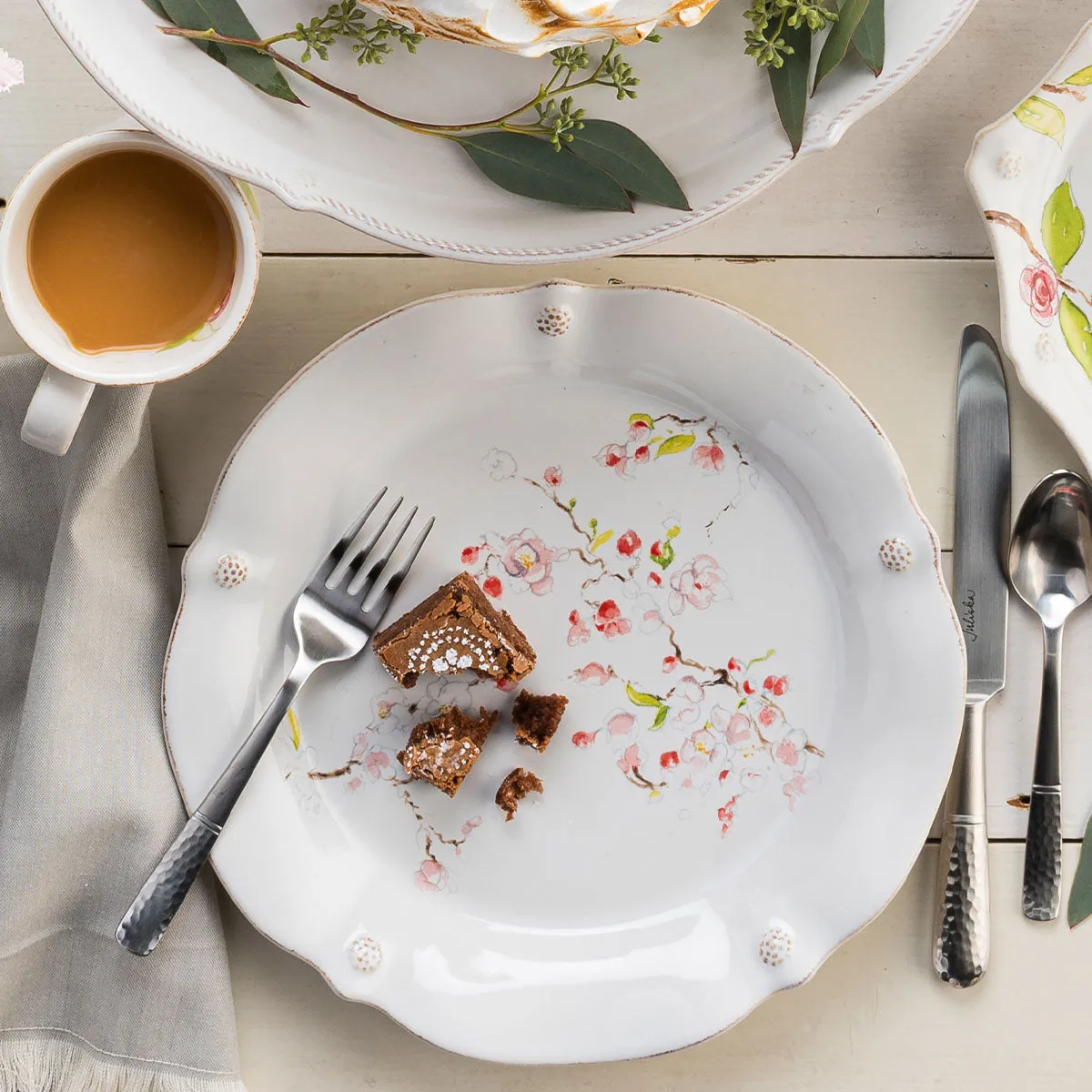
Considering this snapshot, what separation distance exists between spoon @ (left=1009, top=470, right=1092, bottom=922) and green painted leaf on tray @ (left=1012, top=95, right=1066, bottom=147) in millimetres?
298

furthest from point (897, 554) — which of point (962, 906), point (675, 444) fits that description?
point (962, 906)

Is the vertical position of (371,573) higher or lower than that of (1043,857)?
higher

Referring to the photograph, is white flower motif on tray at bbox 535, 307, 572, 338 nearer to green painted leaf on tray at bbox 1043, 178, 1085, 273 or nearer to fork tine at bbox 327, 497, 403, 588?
fork tine at bbox 327, 497, 403, 588

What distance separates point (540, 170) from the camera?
0.78 m

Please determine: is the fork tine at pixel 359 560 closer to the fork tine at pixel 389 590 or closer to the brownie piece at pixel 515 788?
the fork tine at pixel 389 590

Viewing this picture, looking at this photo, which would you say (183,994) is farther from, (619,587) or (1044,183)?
(1044,183)

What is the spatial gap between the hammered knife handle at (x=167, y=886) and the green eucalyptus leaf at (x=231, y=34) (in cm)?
58

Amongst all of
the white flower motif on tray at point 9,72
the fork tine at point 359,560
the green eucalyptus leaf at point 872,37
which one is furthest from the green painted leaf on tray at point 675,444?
the white flower motif on tray at point 9,72

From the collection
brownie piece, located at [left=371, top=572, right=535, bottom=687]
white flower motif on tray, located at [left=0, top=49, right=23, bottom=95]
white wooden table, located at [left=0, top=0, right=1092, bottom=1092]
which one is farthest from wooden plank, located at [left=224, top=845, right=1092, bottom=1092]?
white flower motif on tray, located at [left=0, top=49, right=23, bottom=95]

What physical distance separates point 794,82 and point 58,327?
574 mm

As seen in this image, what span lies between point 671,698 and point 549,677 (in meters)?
0.11

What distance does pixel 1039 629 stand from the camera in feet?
3.21

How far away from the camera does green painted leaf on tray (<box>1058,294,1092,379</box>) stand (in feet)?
3.15

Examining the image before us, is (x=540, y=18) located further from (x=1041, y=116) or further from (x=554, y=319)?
(x=1041, y=116)
